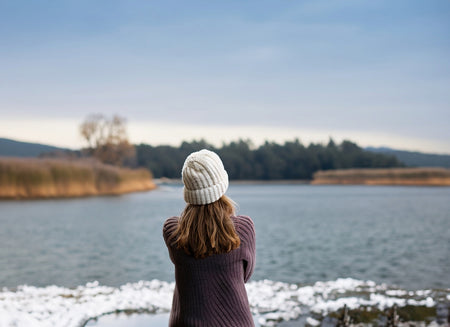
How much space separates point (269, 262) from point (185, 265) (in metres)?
7.21

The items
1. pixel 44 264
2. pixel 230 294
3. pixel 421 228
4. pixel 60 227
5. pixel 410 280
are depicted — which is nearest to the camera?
pixel 230 294

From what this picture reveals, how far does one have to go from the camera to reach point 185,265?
1.86m

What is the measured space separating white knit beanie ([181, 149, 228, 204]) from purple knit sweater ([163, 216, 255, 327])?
0.14 meters

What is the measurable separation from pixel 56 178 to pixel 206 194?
21.1m

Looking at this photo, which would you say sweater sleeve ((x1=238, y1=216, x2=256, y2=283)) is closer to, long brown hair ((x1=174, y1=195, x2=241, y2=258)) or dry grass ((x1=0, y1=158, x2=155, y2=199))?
long brown hair ((x1=174, y1=195, x2=241, y2=258))

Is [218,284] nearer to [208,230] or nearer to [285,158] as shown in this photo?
[208,230]

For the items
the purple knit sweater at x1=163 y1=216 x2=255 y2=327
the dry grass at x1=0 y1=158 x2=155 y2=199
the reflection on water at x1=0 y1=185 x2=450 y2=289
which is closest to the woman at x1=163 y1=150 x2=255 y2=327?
the purple knit sweater at x1=163 y1=216 x2=255 y2=327

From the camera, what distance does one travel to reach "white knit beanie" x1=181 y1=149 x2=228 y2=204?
177 centimetres

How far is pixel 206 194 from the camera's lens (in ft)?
5.81

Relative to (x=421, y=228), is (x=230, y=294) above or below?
above

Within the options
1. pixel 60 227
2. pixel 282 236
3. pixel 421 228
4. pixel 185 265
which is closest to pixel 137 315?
pixel 185 265

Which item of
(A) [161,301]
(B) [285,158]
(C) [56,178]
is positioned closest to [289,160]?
(B) [285,158]

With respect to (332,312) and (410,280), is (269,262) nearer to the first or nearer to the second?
(410,280)

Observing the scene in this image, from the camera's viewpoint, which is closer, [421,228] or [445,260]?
[445,260]
